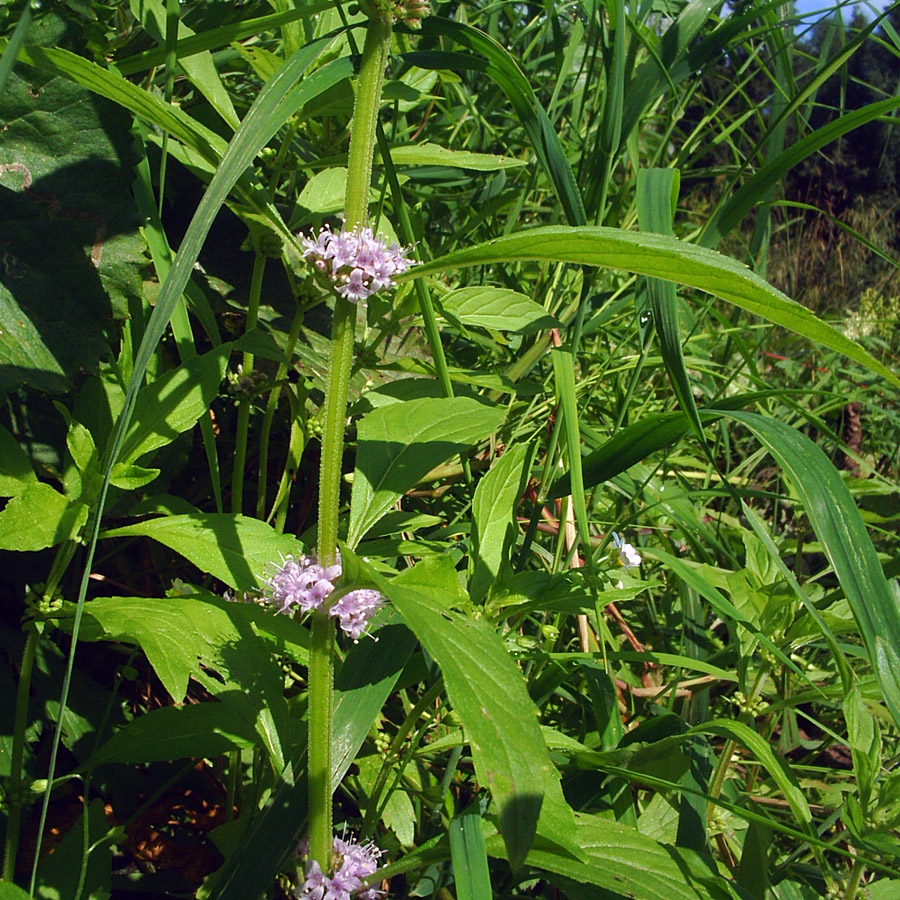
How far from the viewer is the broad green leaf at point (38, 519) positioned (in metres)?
0.72

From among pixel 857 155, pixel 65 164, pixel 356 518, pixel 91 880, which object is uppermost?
pixel 857 155

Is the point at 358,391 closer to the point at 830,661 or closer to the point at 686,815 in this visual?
the point at 686,815

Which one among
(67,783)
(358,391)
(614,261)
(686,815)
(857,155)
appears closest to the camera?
(614,261)

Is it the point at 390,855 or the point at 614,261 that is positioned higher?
the point at 614,261

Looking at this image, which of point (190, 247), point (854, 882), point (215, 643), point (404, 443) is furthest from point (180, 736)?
point (854, 882)

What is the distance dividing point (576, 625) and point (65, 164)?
920mm

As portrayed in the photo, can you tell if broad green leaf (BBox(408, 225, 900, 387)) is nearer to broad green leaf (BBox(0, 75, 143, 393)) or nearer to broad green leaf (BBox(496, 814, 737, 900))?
broad green leaf (BBox(496, 814, 737, 900))

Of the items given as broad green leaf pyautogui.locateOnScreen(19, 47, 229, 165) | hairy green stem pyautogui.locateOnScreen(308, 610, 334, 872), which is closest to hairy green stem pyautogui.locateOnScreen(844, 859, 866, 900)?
hairy green stem pyautogui.locateOnScreen(308, 610, 334, 872)

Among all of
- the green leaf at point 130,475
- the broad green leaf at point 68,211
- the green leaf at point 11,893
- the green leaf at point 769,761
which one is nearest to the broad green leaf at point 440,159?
the broad green leaf at point 68,211

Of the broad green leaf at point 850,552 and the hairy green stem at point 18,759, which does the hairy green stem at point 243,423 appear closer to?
the hairy green stem at point 18,759

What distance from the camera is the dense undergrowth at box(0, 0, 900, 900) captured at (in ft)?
2.17

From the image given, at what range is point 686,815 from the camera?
0.92 m

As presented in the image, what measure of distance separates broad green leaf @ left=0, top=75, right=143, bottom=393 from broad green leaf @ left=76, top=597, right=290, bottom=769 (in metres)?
0.36

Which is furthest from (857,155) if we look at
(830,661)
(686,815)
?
(686,815)
